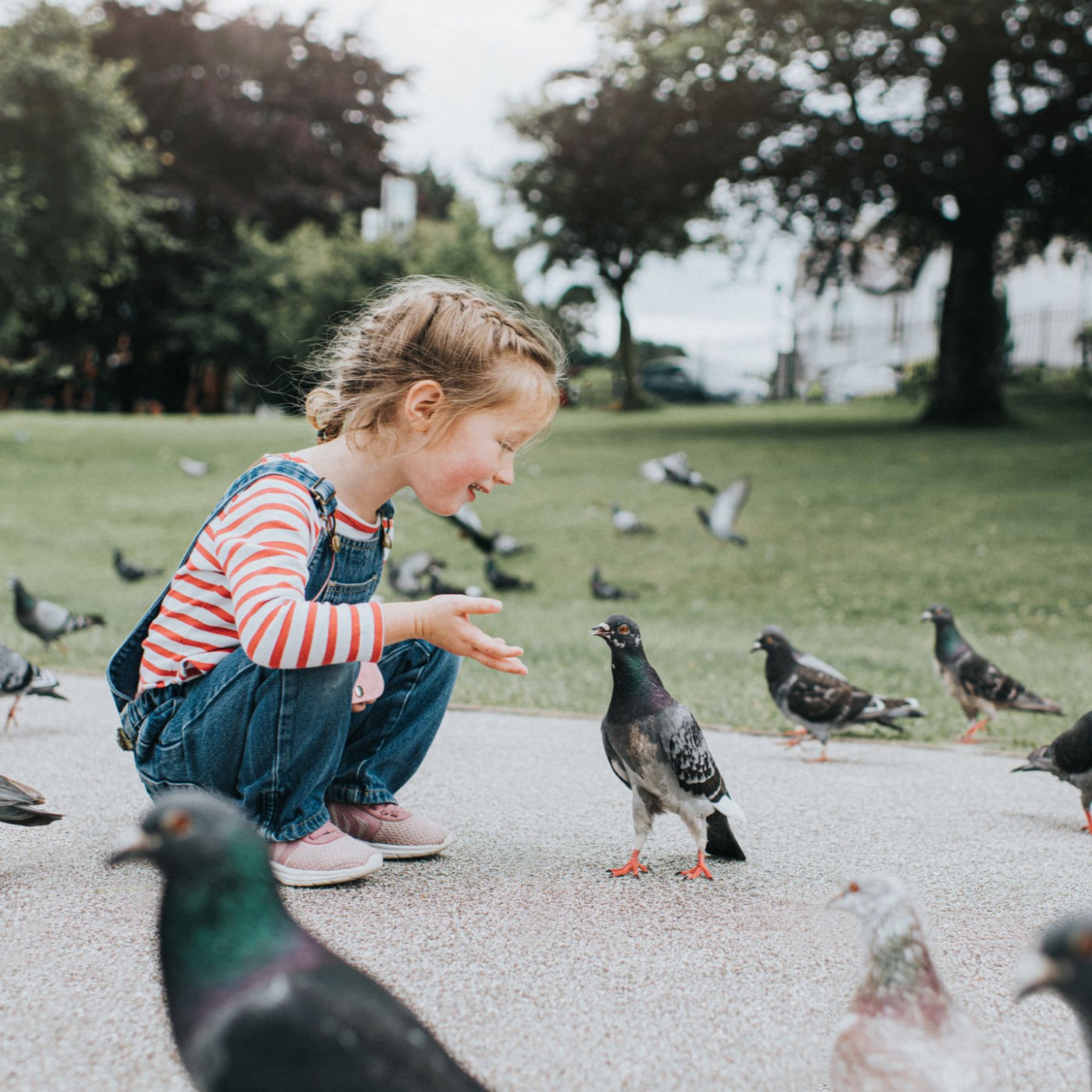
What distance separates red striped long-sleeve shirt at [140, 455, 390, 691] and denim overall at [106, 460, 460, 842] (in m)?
0.05

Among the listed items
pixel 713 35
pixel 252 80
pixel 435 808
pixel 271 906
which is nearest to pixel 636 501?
pixel 713 35

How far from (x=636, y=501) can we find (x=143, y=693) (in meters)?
11.8

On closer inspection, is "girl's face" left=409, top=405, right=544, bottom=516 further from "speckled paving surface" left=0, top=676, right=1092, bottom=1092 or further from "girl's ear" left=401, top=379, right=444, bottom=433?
"speckled paving surface" left=0, top=676, right=1092, bottom=1092

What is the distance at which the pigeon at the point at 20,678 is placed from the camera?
4699 millimetres

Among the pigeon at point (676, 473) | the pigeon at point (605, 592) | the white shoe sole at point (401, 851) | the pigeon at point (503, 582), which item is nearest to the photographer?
the white shoe sole at point (401, 851)

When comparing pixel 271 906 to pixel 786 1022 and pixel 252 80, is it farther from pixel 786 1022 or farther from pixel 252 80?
pixel 252 80

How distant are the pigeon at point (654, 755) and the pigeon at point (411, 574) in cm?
667

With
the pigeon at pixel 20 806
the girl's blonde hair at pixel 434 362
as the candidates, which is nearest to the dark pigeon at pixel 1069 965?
the girl's blonde hair at pixel 434 362

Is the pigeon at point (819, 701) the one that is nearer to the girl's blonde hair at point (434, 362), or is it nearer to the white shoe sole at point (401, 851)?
the white shoe sole at point (401, 851)

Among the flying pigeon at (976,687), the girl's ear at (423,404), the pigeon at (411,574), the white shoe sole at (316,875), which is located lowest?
the pigeon at (411,574)

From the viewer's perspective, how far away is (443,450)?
2809 mm

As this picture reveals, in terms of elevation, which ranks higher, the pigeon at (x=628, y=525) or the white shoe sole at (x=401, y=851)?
the pigeon at (x=628, y=525)

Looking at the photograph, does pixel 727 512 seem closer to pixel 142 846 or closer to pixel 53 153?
pixel 142 846

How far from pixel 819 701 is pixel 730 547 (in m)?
7.19
